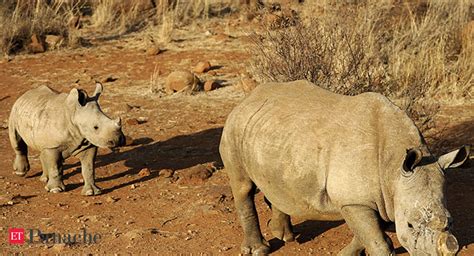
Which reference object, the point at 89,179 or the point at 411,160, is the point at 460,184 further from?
the point at 89,179

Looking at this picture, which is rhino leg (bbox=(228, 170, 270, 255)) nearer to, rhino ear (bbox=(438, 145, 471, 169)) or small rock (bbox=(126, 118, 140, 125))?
rhino ear (bbox=(438, 145, 471, 169))

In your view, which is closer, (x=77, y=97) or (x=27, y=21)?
(x=77, y=97)

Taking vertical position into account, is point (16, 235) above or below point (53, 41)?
above

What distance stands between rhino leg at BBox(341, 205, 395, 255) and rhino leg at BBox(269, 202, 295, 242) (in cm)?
151

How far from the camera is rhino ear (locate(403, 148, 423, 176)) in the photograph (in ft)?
16.5

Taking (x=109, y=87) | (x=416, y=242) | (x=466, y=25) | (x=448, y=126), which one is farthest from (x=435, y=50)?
(x=416, y=242)

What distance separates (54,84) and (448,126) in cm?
708

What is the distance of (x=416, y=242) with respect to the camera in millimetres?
4969

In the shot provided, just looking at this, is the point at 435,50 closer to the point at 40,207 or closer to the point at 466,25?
the point at 466,25

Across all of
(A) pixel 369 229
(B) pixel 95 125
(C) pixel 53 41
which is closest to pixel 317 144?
(A) pixel 369 229

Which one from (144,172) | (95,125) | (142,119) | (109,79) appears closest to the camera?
(95,125)

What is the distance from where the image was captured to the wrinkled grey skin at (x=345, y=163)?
16.5 feet

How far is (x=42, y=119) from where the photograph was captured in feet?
30.5

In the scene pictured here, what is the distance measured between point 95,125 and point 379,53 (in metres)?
4.89
